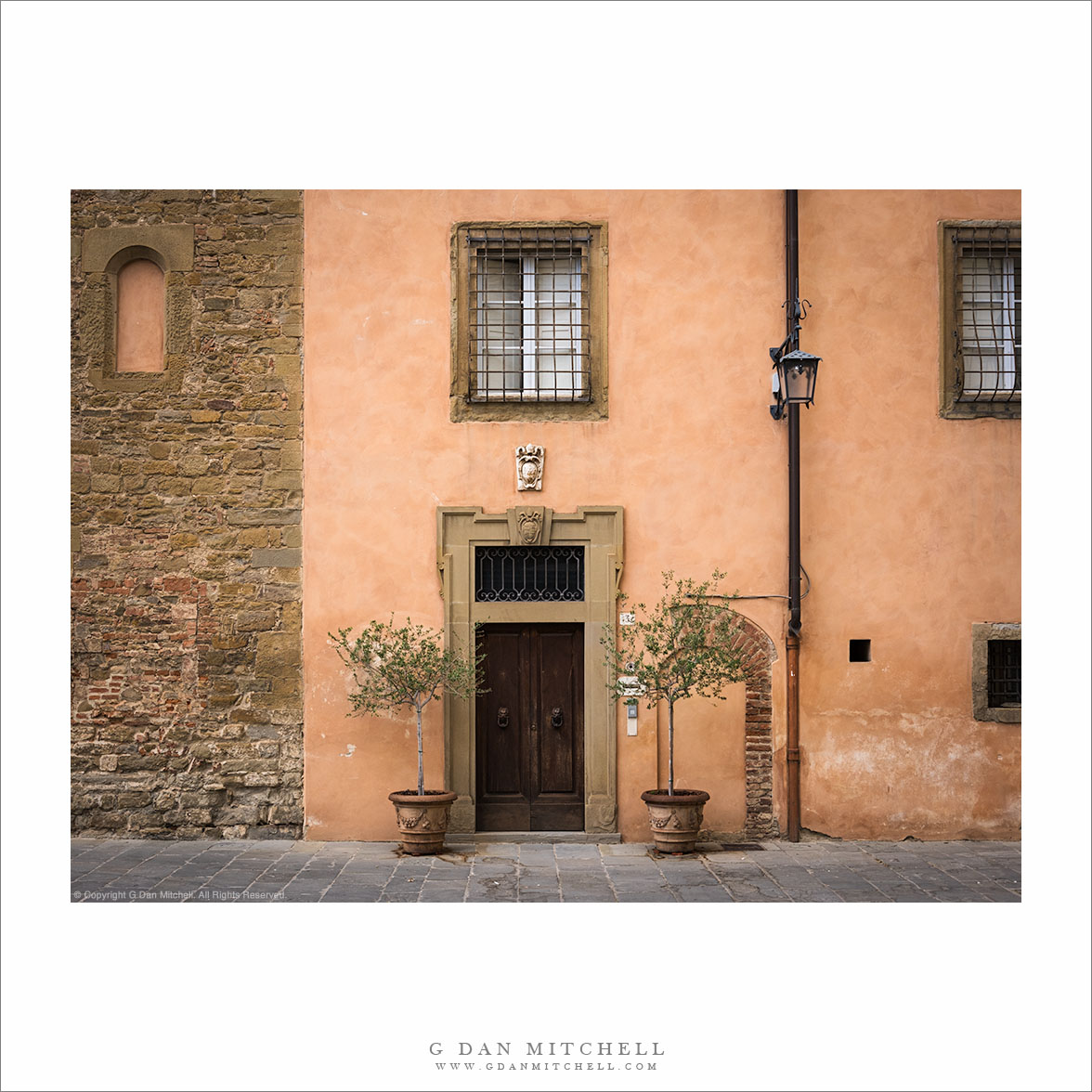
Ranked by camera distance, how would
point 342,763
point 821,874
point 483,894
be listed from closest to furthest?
1. point 483,894
2. point 821,874
3. point 342,763

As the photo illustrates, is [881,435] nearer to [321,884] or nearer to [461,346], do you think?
[461,346]

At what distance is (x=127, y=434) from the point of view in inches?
355

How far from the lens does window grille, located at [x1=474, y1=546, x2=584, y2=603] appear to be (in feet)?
29.5

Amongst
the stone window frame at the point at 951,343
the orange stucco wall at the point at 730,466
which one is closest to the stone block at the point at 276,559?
the orange stucco wall at the point at 730,466

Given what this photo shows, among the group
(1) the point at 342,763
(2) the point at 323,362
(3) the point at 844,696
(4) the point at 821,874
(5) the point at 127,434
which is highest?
(2) the point at 323,362

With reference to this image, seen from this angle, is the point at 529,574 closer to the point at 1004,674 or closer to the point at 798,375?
the point at 798,375

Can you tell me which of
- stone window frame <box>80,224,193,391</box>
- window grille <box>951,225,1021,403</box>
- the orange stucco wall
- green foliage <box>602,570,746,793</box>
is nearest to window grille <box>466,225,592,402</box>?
the orange stucco wall

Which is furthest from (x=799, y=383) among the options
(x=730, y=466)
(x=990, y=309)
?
(x=990, y=309)

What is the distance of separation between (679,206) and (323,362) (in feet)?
10.5

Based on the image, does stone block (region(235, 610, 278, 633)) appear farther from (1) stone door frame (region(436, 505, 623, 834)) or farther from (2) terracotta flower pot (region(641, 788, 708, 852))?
(2) terracotta flower pot (region(641, 788, 708, 852))

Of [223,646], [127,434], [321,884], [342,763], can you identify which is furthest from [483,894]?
[127,434]

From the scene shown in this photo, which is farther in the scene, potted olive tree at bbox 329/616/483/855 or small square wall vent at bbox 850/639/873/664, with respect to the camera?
small square wall vent at bbox 850/639/873/664

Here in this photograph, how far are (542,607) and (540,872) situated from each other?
2174 millimetres

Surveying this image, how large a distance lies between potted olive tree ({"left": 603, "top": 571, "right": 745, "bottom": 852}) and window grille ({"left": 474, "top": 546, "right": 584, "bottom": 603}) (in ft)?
1.54
